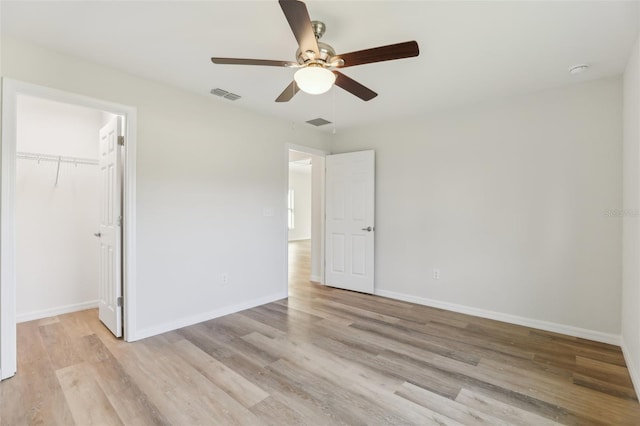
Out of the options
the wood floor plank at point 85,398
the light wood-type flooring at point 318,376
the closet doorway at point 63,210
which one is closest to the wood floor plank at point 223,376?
the light wood-type flooring at point 318,376

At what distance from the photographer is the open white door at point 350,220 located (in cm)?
447

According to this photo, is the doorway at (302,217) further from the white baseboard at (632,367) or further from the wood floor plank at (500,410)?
the white baseboard at (632,367)

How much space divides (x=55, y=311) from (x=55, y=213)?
3.81 feet

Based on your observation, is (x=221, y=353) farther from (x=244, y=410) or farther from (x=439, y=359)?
(x=439, y=359)

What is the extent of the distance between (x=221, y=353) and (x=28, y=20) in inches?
112

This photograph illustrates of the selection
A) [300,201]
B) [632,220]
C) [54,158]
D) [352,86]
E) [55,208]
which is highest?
[352,86]

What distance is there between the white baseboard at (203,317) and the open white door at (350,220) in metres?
1.03

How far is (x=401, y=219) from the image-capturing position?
4.24m

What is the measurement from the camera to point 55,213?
3602 mm

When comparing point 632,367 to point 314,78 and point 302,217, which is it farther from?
point 302,217

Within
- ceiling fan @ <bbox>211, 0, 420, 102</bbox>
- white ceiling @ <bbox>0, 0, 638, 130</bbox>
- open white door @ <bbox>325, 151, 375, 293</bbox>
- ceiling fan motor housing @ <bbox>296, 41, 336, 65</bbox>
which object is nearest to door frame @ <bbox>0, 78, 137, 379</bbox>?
white ceiling @ <bbox>0, 0, 638, 130</bbox>

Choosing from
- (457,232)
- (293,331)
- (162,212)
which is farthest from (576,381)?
(162,212)

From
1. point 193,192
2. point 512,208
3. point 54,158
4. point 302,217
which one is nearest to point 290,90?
point 193,192

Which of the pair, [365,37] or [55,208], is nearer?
[365,37]
